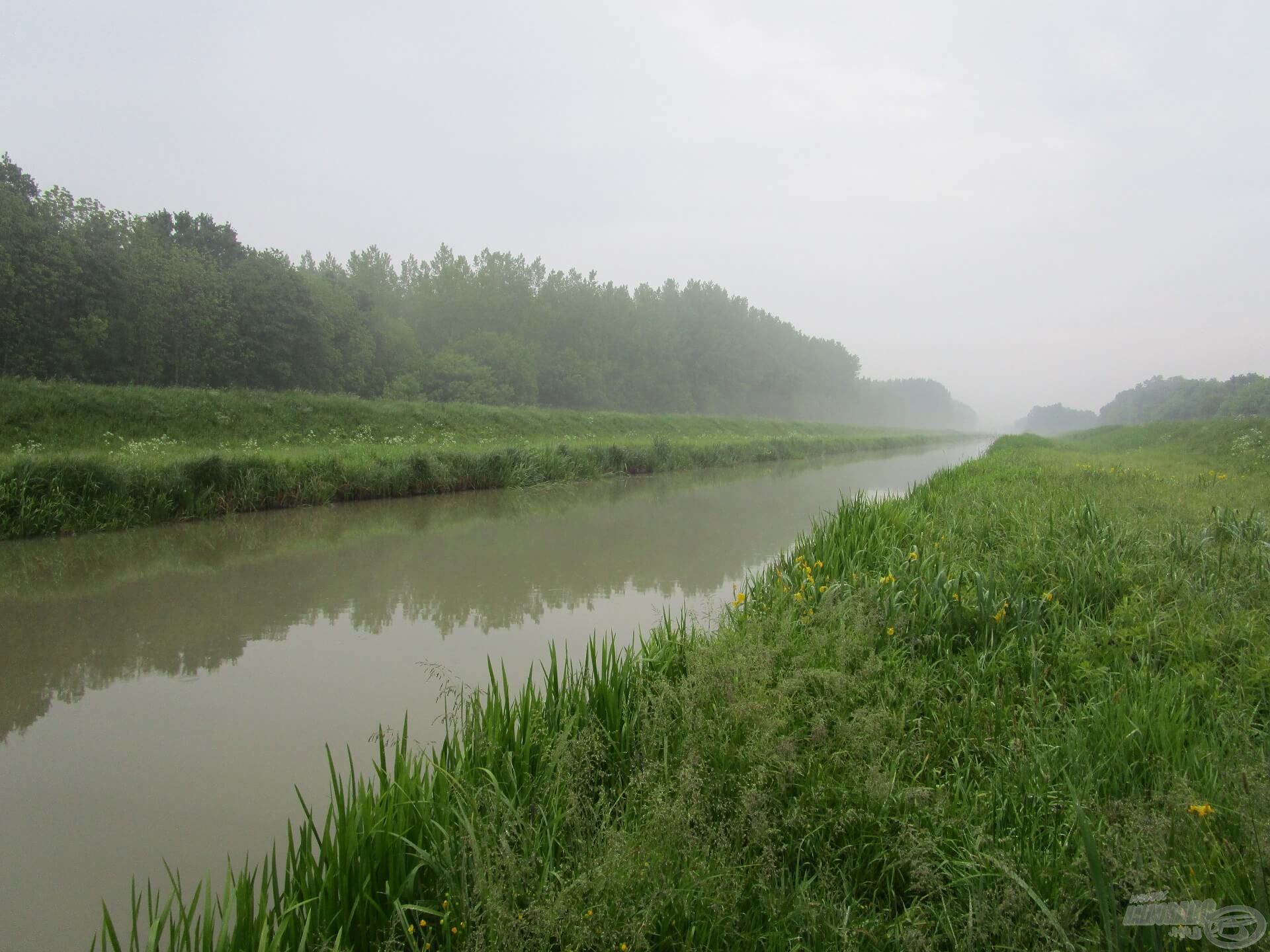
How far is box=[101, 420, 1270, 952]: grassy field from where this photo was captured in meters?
1.66

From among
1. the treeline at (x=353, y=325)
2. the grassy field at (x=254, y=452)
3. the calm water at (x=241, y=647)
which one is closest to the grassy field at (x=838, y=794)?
the calm water at (x=241, y=647)

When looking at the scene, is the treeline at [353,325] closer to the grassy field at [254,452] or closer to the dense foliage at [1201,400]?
the grassy field at [254,452]

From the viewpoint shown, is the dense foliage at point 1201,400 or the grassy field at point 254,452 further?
the dense foliage at point 1201,400

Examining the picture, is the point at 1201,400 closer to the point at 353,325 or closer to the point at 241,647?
the point at 353,325

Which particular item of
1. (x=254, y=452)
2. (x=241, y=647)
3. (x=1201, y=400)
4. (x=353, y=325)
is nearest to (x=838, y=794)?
(x=241, y=647)

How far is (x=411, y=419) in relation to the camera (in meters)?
19.7

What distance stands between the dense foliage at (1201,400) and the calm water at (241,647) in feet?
85.7

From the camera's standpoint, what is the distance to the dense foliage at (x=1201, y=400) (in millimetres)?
30797

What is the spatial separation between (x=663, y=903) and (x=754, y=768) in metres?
0.60

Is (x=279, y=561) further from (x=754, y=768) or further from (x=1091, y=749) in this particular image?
(x=1091, y=749)

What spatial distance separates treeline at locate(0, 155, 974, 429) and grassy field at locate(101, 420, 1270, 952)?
2133cm

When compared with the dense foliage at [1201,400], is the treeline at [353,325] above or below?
above

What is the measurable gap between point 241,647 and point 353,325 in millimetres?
30511

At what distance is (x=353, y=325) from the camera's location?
32.2 meters
